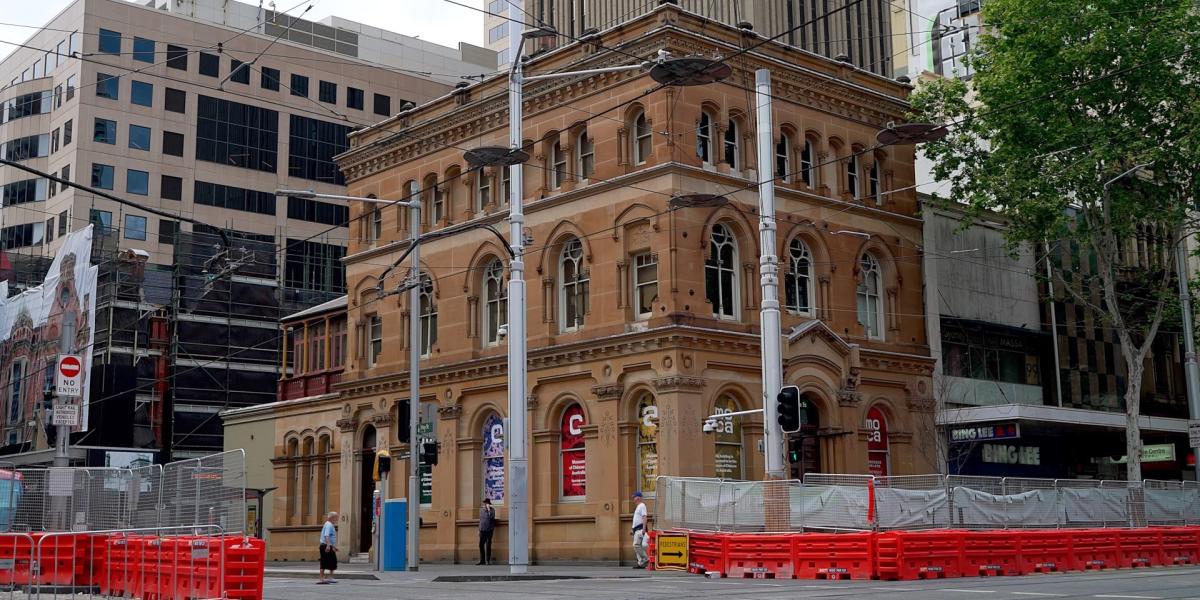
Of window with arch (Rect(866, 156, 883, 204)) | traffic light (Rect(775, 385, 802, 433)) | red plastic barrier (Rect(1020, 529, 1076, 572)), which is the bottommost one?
red plastic barrier (Rect(1020, 529, 1076, 572))

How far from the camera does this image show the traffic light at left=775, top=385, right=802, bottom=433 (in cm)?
2484

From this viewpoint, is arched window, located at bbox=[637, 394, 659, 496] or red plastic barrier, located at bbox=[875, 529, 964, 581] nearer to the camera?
red plastic barrier, located at bbox=[875, 529, 964, 581]

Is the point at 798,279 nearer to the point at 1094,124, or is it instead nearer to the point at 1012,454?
the point at 1094,124

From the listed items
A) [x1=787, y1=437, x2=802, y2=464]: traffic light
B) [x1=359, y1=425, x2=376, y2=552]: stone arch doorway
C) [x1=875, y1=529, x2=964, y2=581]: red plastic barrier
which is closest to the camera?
[x1=875, y1=529, x2=964, y2=581]: red plastic barrier

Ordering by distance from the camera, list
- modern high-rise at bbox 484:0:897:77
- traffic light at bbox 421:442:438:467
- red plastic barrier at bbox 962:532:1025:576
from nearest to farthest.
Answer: red plastic barrier at bbox 962:532:1025:576, traffic light at bbox 421:442:438:467, modern high-rise at bbox 484:0:897:77

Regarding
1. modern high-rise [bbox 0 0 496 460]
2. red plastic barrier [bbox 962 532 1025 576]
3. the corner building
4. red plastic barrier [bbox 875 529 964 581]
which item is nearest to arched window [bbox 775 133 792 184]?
the corner building

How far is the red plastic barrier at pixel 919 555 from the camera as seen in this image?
2452cm

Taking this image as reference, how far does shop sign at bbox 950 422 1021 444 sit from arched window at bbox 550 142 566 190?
13.6 meters

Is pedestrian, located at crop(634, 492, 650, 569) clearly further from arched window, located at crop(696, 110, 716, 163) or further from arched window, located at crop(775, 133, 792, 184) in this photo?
arched window, located at crop(775, 133, 792, 184)

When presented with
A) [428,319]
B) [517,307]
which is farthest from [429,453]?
[428,319]

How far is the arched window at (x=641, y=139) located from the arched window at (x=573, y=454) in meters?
7.04

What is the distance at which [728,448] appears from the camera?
3425cm

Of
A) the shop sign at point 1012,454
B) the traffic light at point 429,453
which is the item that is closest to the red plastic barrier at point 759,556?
the traffic light at point 429,453

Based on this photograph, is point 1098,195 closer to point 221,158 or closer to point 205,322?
point 205,322
